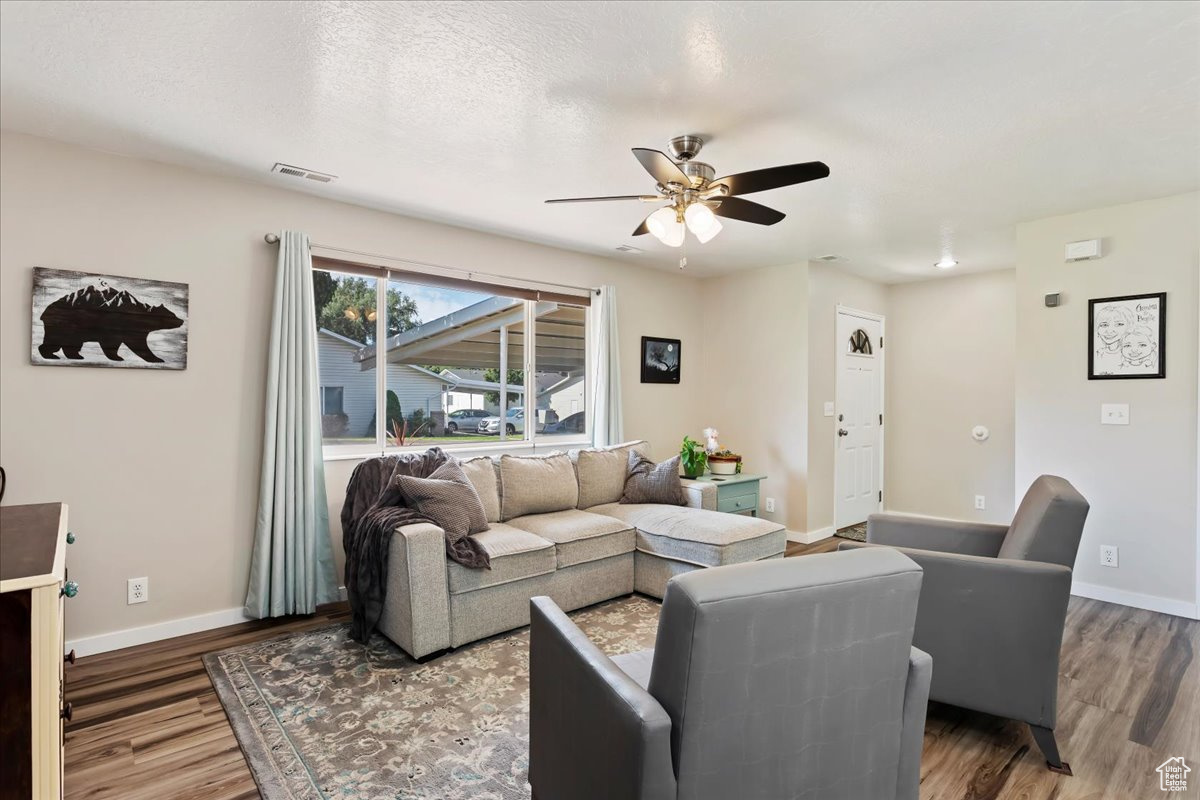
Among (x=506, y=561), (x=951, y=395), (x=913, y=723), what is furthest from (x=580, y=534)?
(x=951, y=395)

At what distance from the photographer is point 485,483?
12.0 ft

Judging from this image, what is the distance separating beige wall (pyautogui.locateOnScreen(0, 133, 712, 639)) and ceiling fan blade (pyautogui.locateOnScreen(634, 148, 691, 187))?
213cm

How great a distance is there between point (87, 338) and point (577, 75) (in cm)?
259

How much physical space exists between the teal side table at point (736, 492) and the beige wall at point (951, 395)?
2.07m

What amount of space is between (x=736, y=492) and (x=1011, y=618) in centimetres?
269

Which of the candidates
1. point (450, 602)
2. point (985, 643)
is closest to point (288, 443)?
point (450, 602)

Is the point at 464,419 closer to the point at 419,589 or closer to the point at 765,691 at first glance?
the point at 419,589

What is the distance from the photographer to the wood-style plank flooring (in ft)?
6.33

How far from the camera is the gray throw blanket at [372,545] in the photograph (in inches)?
116

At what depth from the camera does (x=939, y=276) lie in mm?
5777

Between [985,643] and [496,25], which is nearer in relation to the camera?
[496,25]

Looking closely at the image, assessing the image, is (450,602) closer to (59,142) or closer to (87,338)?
(87,338)

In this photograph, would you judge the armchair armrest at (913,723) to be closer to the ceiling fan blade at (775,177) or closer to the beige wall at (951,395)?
the ceiling fan blade at (775,177)

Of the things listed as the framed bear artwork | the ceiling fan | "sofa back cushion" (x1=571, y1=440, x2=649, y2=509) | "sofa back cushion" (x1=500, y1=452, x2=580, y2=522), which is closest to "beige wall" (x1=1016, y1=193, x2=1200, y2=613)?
the ceiling fan
